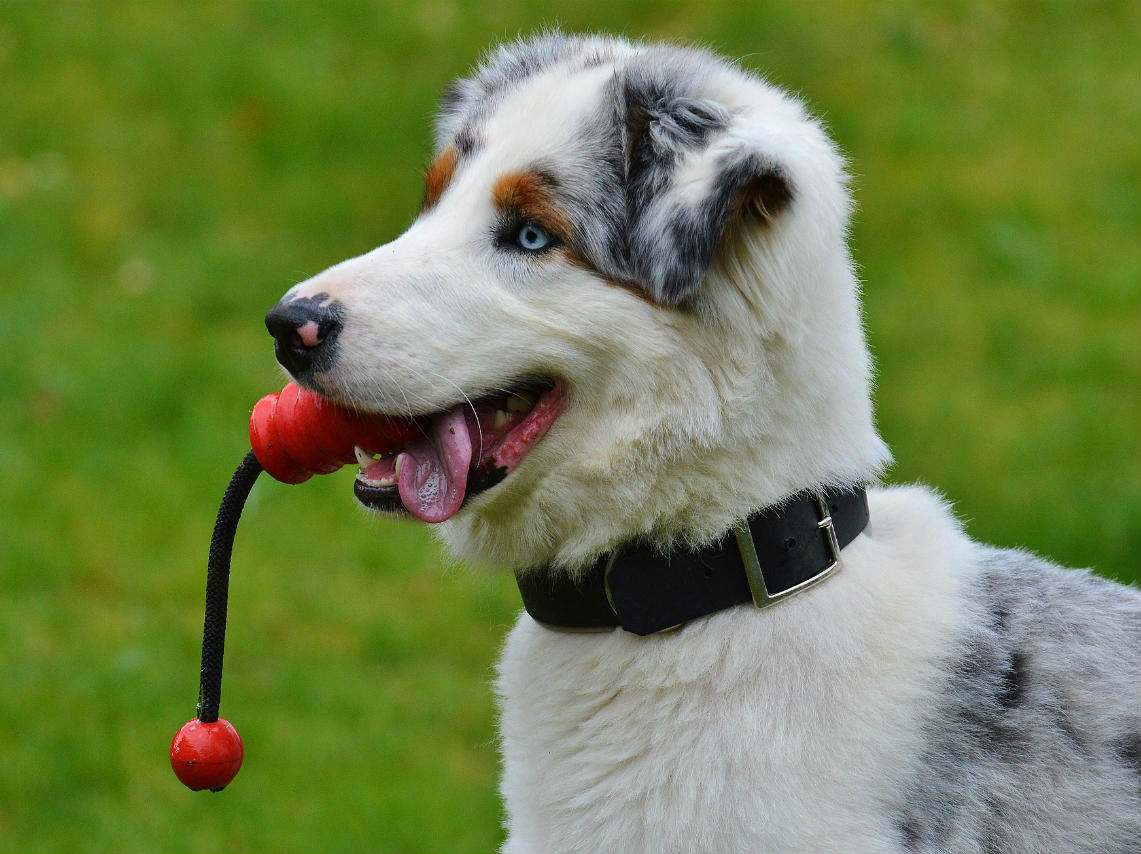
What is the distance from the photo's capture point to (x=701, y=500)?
293cm

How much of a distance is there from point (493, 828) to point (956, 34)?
7894 millimetres

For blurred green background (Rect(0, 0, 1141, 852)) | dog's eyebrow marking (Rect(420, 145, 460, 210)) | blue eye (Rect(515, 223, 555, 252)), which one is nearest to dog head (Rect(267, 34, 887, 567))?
blue eye (Rect(515, 223, 555, 252))

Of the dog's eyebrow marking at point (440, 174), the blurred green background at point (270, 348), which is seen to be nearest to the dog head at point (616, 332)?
the dog's eyebrow marking at point (440, 174)

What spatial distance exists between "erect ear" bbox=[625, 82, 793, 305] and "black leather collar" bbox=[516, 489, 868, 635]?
0.53m

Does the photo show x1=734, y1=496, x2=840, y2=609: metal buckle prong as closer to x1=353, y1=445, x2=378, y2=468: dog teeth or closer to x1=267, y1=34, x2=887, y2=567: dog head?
x1=267, y1=34, x2=887, y2=567: dog head

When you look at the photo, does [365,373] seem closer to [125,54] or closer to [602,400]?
[602,400]

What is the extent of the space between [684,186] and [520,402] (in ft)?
2.03

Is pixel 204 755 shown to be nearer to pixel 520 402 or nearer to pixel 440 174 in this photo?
pixel 520 402

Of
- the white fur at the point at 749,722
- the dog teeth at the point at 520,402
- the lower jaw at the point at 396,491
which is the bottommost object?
the white fur at the point at 749,722

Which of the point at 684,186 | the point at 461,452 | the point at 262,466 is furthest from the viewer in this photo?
the point at 262,466

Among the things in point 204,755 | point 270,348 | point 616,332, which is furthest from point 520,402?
point 270,348

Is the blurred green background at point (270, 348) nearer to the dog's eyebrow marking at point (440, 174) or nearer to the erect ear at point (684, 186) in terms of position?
the dog's eyebrow marking at point (440, 174)

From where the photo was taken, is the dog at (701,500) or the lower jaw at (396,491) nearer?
the dog at (701,500)

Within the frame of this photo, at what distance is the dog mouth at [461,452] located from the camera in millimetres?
2967
